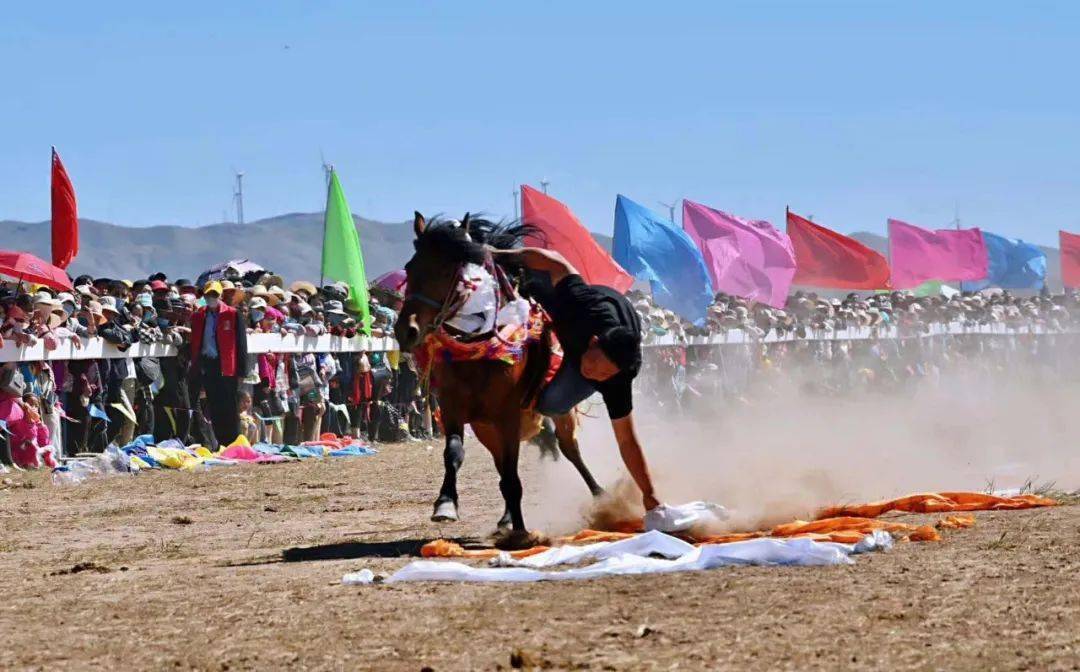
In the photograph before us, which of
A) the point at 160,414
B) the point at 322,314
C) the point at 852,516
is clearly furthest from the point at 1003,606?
the point at 322,314

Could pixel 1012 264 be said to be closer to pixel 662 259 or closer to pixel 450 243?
pixel 662 259

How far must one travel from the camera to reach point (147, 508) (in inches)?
490

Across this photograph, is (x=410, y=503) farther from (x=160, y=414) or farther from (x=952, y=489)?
(x=160, y=414)

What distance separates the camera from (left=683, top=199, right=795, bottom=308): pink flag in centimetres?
2883

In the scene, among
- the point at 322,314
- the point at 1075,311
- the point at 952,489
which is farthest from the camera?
the point at 1075,311

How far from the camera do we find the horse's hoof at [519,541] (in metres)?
9.08

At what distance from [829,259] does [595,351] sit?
24.6 metres

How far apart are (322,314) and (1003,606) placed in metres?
15.2

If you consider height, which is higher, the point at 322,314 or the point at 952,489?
the point at 322,314

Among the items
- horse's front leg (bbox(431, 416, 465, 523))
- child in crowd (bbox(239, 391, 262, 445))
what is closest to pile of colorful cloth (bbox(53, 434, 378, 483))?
child in crowd (bbox(239, 391, 262, 445))

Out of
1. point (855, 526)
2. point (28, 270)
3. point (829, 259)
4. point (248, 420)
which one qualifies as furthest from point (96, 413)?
point (829, 259)

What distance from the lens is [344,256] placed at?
71.6 ft

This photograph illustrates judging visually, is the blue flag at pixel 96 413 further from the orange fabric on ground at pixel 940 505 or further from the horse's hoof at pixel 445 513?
the orange fabric on ground at pixel 940 505

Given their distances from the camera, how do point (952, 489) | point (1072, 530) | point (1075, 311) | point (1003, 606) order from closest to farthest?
point (1003, 606) < point (1072, 530) < point (952, 489) < point (1075, 311)
